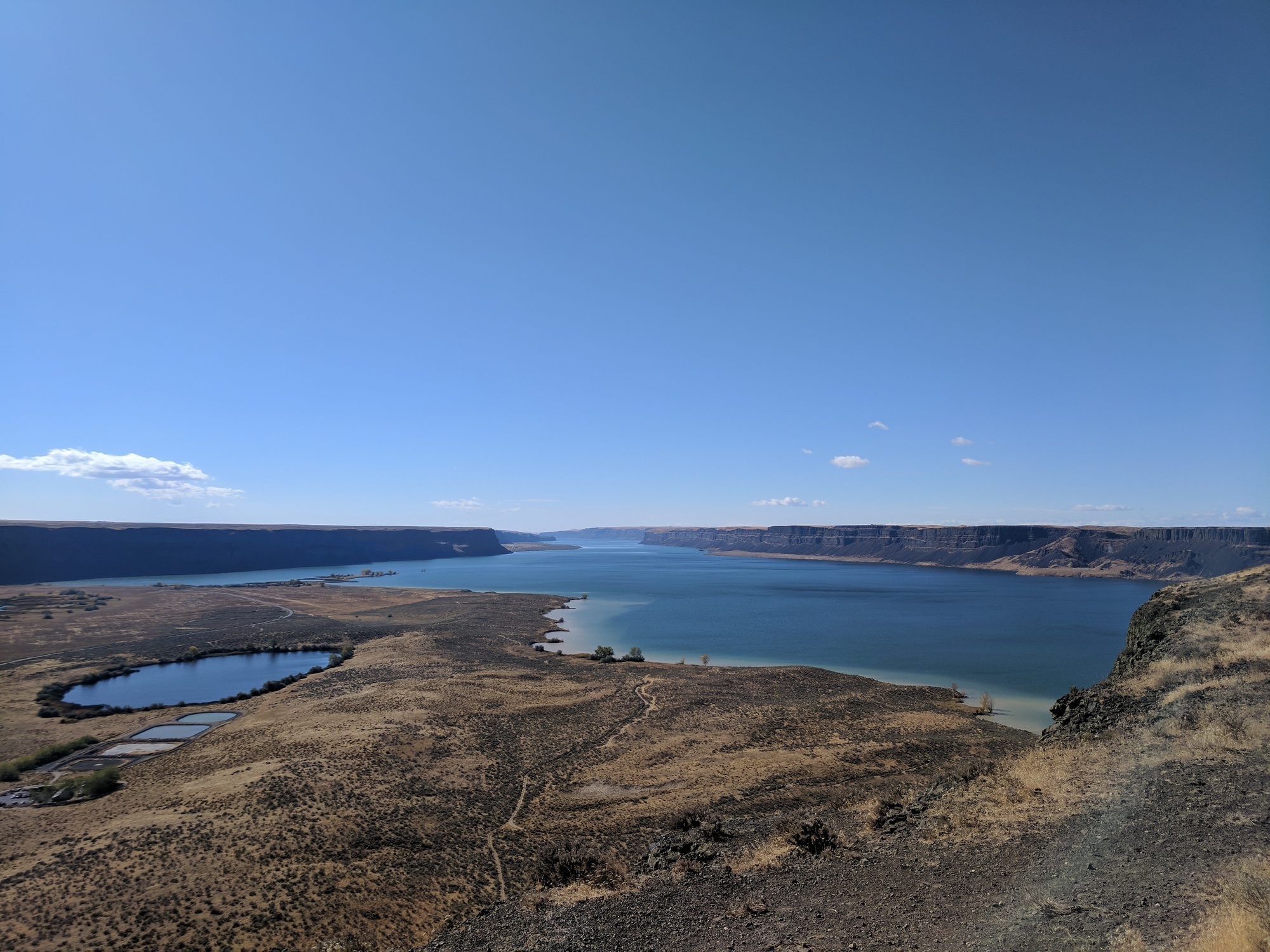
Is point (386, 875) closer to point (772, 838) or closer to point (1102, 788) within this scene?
point (772, 838)

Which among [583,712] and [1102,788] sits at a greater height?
[1102,788]

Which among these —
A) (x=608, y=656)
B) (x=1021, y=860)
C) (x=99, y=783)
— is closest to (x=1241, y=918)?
(x=1021, y=860)

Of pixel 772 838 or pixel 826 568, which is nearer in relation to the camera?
pixel 772 838

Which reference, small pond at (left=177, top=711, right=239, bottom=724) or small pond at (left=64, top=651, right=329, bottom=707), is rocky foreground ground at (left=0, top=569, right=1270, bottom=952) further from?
small pond at (left=64, top=651, right=329, bottom=707)

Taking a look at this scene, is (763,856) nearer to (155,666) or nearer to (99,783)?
(99,783)

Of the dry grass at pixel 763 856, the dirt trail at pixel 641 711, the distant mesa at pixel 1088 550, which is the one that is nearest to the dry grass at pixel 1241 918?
the dry grass at pixel 763 856

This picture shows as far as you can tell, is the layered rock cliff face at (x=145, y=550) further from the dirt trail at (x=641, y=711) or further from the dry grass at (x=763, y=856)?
the dry grass at (x=763, y=856)

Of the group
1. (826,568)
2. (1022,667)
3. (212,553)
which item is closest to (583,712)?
(1022,667)
